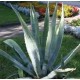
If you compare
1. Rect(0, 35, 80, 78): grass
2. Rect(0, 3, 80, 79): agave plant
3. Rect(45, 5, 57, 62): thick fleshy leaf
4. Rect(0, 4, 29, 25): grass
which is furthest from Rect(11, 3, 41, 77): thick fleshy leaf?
Rect(0, 4, 29, 25): grass

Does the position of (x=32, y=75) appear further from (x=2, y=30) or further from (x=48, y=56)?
(x=2, y=30)

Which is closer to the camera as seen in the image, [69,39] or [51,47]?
[51,47]

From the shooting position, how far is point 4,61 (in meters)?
7.06

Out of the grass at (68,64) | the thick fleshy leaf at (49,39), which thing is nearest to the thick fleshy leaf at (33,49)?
the thick fleshy leaf at (49,39)

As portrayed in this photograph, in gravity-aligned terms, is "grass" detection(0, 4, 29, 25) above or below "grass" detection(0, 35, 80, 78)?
below

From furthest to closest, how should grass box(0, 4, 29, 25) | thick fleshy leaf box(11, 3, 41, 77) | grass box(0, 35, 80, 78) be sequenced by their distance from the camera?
grass box(0, 4, 29, 25)
grass box(0, 35, 80, 78)
thick fleshy leaf box(11, 3, 41, 77)

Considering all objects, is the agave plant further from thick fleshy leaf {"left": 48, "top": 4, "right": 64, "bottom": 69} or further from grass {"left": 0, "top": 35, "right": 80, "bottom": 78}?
grass {"left": 0, "top": 35, "right": 80, "bottom": 78}

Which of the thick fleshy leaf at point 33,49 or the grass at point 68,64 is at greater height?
the thick fleshy leaf at point 33,49

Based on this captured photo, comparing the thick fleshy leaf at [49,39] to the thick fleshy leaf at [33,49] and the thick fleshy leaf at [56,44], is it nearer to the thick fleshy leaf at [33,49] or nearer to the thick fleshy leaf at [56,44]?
the thick fleshy leaf at [56,44]

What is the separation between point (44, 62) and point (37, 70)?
0.23 m

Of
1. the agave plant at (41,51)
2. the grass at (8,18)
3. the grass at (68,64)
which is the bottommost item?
the grass at (8,18)

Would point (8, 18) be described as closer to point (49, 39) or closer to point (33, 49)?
point (49, 39)

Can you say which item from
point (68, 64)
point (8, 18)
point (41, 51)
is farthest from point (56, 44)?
point (8, 18)

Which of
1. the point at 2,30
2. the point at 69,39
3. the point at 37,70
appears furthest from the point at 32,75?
the point at 2,30
